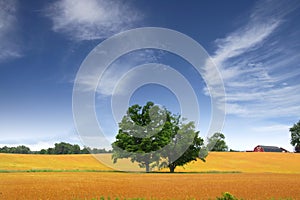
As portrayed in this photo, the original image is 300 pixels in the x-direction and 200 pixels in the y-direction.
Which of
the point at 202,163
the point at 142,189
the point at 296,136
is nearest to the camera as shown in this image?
the point at 142,189

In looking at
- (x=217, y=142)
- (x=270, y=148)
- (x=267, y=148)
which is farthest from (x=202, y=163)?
(x=270, y=148)

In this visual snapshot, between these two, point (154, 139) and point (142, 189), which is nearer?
point (142, 189)

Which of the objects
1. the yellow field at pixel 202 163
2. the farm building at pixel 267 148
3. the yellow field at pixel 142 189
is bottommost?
the yellow field at pixel 142 189

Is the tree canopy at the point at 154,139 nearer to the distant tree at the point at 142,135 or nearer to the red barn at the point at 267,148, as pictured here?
the distant tree at the point at 142,135

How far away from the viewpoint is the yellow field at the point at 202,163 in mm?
74969

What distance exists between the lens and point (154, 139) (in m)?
59.9

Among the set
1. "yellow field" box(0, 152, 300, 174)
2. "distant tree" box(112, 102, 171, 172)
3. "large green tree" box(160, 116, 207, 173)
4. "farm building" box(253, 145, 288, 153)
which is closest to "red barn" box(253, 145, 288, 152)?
"farm building" box(253, 145, 288, 153)

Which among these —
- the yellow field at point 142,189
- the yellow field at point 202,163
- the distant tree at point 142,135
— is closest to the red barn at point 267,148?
the yellow field at point 202,163

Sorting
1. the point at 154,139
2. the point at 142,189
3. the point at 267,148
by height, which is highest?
the point at 267,148

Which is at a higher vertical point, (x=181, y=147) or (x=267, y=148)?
(x=267, y=148)

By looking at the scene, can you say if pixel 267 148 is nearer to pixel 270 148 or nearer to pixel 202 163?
pixel 270 148

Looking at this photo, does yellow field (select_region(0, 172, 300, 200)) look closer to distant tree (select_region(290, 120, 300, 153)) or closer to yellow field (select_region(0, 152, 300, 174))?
yellow field (select_region(0, 152, 300, 174))

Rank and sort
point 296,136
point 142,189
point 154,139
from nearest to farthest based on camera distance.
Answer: point 142,189, point 154,139, point 296,136

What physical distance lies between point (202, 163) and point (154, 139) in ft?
100
